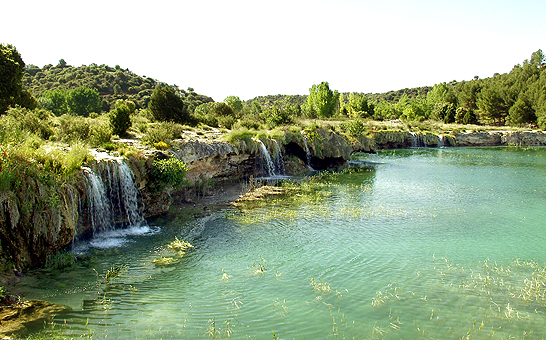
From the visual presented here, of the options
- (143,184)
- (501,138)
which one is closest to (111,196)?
(143,184)

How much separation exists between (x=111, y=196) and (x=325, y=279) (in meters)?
8.91

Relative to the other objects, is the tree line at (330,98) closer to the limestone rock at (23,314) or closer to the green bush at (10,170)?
the green bush at (10,170)

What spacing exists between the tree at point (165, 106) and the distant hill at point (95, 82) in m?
42.5

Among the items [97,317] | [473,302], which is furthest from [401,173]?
[97,317]

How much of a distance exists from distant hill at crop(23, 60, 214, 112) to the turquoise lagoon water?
5964cm

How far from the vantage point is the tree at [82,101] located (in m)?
52.2

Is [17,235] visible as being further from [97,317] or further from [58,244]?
[97,317]

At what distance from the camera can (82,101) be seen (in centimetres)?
5431

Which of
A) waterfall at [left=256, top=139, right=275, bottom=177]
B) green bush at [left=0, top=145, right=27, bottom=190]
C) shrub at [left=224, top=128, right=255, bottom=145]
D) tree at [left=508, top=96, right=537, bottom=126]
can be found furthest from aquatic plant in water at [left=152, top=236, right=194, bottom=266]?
tree at [left=508, top=96, right=537, bottom=126]

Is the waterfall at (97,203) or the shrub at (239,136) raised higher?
the shrub at (239,136)

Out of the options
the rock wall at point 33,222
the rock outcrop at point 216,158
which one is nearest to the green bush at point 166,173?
the rock outcrop at point 216,158

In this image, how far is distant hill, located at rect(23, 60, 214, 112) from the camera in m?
71.6

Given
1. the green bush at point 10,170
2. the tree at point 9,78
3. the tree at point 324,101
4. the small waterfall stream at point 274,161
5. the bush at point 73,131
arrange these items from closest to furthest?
1. the green bush at point 10,170
2. the bush at point 73,131
3. the tree at point 9,78
4. the small waterfall stream at point 274,161
5. the tree at point 324,101

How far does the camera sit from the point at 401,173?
2766 cm
